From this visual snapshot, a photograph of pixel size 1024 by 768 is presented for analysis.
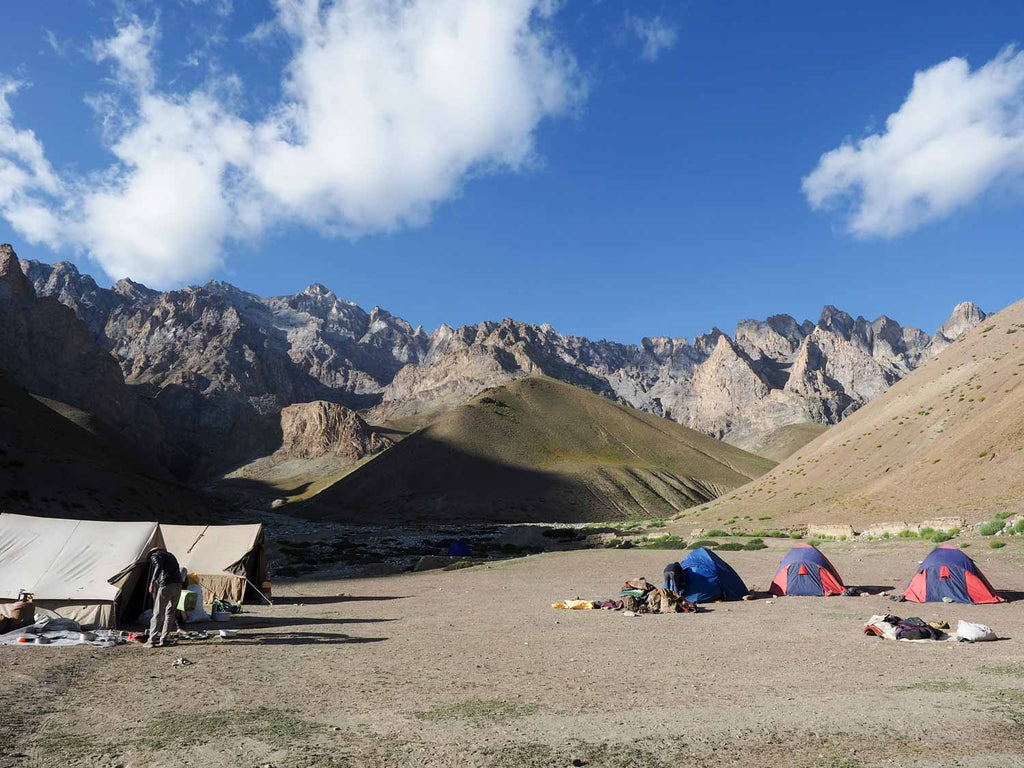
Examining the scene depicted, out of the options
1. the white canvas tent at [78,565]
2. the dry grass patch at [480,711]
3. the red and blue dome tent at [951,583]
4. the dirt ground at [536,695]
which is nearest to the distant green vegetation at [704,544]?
the red and blue dome tent at [951,583]

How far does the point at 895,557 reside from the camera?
3061 cm

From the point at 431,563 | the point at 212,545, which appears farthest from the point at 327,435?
the point at 212,545

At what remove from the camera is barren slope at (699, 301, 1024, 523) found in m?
41.9

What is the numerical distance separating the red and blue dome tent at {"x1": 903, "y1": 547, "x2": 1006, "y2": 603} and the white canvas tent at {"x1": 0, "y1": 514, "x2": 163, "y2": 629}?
70.7 ft

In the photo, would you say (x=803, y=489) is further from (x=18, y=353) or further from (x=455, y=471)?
(x=18, y=353)

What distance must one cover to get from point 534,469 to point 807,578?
109 meters

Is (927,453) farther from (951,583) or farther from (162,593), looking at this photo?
(162,593)

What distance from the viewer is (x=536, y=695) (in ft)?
33.2

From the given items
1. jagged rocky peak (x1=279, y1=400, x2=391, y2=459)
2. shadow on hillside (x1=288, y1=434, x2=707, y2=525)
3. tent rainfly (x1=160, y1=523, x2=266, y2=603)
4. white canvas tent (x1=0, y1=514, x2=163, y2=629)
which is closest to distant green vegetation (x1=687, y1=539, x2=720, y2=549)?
tent rainfly (x1=160, y1=523, x2=266, y2=603)

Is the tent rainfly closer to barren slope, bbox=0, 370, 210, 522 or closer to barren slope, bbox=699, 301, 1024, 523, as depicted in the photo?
barren slope, bbox=0, 370, 210, 522

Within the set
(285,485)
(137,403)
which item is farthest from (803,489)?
(137,403)

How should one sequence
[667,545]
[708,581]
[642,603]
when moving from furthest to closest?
[667,545]
[708,581]
[642,603]

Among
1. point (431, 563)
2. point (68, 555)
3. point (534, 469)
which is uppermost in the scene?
point (534, 469)

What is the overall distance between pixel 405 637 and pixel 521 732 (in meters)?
8.24
